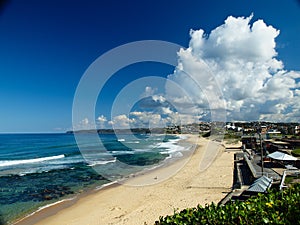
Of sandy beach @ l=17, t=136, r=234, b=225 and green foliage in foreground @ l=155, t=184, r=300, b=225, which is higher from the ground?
green foliage in foreground @ l=155, t=184, r=300, b=225

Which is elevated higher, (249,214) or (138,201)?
(249,214)

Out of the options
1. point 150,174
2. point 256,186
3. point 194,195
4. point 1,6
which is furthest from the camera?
point 150,174

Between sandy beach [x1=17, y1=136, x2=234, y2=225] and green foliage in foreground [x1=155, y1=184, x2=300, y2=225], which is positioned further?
sandy beach [x1=17, y1=136, x2=234, y2=225]

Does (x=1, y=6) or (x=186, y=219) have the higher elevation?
(x=1, y=6)

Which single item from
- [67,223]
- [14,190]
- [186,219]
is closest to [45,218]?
[67,223]

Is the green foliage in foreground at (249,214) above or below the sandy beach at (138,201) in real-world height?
above

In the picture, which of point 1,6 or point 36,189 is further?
point 36,189

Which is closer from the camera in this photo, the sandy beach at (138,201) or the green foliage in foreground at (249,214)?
the green foliage in foreground at (249,214)

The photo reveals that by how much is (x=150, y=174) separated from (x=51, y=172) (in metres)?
Result: 9.25

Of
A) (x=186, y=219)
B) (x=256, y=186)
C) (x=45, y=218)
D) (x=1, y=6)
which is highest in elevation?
(x=1, y=6)

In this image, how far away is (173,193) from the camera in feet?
44.0

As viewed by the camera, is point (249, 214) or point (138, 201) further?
point (138, 201)

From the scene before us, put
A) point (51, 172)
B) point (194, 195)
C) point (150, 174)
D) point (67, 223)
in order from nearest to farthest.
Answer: point (67, 223) → point (194, 195) → point (150, 174) → point (51, 172)

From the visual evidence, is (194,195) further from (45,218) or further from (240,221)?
(240,221)
